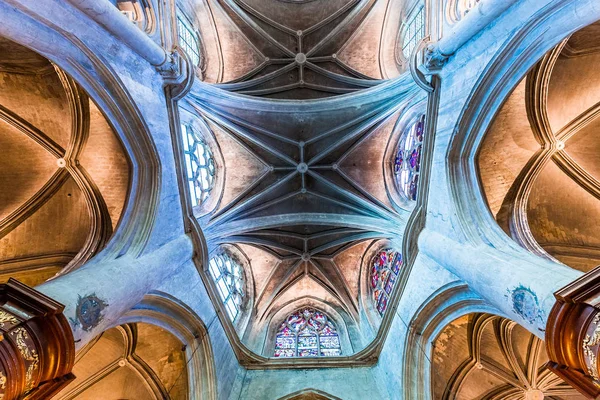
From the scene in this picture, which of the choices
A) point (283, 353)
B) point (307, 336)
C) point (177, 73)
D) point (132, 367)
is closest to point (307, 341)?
point (307, 336)

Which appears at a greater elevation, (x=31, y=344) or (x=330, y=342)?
(x=330, y=342)

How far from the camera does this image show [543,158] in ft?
24.4

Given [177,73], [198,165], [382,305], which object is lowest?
[382,305]

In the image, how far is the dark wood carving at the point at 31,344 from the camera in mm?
3502

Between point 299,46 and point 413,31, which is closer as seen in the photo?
point 413,31

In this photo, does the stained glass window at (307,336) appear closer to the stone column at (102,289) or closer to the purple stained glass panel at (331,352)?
the purple stained glass panel at (331,352)

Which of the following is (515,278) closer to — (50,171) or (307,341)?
(50,171)

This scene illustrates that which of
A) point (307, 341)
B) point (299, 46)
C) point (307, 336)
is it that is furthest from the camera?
point (299, 46)

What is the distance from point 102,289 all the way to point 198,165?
7.07 metres

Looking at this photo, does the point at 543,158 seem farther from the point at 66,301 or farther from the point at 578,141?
the point at 66,301

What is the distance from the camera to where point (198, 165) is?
1180 centimetres

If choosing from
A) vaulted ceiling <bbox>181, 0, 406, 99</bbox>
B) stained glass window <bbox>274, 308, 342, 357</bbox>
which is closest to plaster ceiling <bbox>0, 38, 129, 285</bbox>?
vaulted ceiling <bbox>181, 0, 406, 99</bbox>

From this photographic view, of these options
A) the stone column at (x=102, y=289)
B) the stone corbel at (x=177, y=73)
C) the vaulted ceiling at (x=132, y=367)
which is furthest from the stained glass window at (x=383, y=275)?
the stone corbel at (x=177, y=73)

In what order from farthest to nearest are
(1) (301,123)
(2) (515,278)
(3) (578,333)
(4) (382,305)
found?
(1) (301,123) < (4) (382,305) < (2) (515,278) < (3) (578,333)
